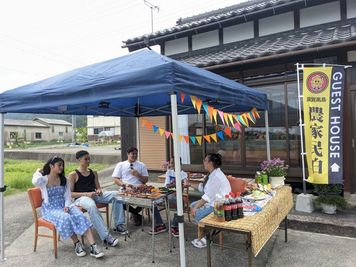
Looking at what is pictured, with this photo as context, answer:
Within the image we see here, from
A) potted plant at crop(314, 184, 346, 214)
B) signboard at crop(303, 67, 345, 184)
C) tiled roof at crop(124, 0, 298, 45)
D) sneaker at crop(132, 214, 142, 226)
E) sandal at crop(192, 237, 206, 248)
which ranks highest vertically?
tiled roof at crop(124, 0, 298, 45)

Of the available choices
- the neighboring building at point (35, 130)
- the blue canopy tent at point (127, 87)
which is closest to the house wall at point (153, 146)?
the blue canopy tent at point (127, 87)

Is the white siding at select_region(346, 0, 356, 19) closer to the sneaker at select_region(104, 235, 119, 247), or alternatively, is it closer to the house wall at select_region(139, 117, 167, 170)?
the house wall at select_region(139, 117, 167, 170)

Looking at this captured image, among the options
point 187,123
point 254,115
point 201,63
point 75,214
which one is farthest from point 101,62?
point 187,123

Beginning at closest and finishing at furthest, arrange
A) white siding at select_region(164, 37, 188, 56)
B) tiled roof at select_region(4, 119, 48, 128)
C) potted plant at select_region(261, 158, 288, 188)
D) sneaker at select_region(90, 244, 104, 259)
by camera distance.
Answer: sneaker at select_region(90, 244, 104, 259) → potted plant at select_region(261, 158, 288, 188) → white siding at select_region(164, 37, 188, 56) → tiled roof at select_region(4, 119, 48, 128)

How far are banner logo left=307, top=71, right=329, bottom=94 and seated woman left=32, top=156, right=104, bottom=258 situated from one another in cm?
395

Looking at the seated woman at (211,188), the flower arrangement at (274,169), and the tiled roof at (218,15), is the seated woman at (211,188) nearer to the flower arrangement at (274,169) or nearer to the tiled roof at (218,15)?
the flower arrangement at (274,169)

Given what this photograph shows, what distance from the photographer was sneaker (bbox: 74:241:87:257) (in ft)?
11.3

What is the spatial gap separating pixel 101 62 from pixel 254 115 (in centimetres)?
274

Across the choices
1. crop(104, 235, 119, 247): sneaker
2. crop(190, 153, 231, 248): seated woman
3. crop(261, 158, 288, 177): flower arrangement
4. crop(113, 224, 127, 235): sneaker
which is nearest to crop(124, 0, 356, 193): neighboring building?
crop(261, 158, 288, 177): flower arrangement

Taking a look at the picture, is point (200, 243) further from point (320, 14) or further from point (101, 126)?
point (101, 126)

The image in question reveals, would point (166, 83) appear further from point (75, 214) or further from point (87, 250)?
point (87, 250)

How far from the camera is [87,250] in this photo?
3602 mm

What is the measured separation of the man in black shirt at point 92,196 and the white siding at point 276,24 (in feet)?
18.9

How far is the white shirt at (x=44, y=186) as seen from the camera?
11.5ft
